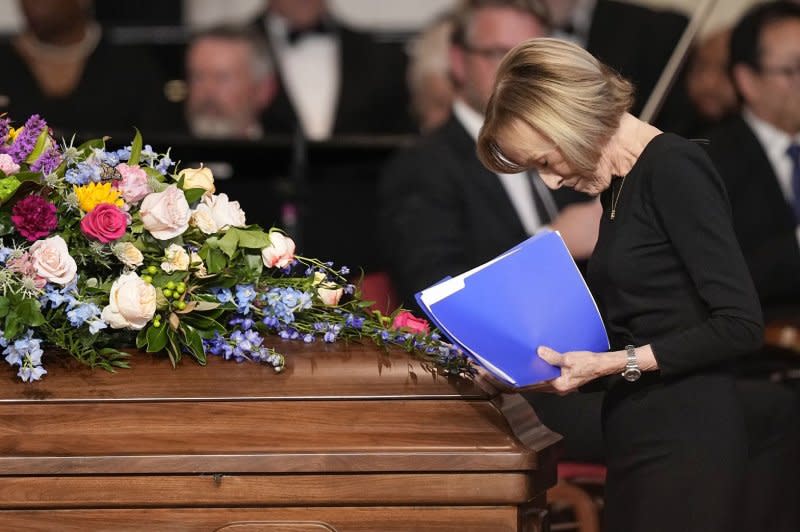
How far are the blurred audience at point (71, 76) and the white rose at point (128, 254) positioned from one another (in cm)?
368

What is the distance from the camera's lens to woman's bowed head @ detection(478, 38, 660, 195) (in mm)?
2414

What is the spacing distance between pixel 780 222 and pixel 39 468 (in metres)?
3.69

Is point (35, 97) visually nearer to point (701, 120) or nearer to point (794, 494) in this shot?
point (701, 120)

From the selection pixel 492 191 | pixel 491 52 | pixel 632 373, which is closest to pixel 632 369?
pixel 632 373

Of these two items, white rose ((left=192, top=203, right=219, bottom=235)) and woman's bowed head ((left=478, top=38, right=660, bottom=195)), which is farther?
white rose ((left=192, top=203, right=219, bottom=235))

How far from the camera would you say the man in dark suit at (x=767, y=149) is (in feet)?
16.4

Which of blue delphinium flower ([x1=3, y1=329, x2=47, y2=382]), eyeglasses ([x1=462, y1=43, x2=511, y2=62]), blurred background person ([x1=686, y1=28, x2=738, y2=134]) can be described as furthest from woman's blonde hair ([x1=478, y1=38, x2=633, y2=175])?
blurred background person ([x1=686, y1=28, x2=738, y2=134])

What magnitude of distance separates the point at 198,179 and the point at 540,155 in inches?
26.7

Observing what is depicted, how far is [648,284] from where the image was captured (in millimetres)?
2459

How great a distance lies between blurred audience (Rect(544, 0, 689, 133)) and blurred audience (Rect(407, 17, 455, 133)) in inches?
24.5

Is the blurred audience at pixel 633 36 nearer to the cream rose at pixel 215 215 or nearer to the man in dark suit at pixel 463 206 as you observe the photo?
the man in dark suit at pixel 463 206

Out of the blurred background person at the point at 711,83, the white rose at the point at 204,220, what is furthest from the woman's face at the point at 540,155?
the blurred background person at the point at 711,83

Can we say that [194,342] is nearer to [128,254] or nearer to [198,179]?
[128,254]

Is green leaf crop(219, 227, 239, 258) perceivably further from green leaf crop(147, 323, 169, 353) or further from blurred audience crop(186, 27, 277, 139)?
blurred audience crop(186, 27, 277, 139)
